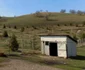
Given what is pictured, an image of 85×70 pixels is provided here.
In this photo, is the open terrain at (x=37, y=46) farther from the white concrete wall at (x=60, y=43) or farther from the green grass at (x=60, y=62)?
the white concrete wall at (x=60, y=43)

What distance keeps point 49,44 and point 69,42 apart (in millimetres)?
3126

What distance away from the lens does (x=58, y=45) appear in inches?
1836

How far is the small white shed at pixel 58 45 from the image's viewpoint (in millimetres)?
45875

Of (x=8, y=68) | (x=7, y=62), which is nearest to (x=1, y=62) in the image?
(x=7, y=62)

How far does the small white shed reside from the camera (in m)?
45.9

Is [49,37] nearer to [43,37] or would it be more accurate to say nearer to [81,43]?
[43,37]

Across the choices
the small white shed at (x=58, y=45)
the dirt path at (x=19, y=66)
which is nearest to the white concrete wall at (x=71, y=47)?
the small white shed at (x=58, y=45)

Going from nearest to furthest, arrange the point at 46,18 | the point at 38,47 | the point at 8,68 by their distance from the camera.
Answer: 1. the point at 8,68
2. the point at 38,47
3. the point at 46,18

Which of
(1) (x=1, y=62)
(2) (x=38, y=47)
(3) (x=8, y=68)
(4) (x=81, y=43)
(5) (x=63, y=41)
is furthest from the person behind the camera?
(4) (x=81, y=43)

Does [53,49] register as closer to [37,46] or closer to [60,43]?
[60,43]

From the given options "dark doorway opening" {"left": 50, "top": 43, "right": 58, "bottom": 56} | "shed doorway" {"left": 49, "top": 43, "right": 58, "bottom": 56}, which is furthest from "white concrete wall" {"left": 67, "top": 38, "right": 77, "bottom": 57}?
"dark doorway opening" {"left": 50, "top": 43, "right": 58, "bottom": 56}

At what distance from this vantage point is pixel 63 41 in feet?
151

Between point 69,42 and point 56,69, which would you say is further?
point 69,42

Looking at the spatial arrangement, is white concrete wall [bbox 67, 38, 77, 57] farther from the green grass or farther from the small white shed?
the green grass
